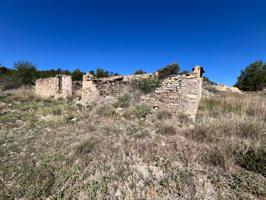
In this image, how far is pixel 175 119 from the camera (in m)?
5.09

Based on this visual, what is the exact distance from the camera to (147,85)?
23.5 ft

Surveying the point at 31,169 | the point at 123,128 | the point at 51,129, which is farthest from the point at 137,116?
the point at 31,169

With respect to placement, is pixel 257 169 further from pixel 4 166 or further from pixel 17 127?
pixel 17 127

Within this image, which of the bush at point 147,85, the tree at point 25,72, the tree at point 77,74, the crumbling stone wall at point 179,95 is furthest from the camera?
the tree at point 77,74

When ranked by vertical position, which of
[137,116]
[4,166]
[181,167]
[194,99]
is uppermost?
[194,99]

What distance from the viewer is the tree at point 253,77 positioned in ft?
77.5

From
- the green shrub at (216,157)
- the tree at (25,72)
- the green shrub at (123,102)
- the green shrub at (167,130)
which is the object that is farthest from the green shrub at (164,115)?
the tree at (25,72)

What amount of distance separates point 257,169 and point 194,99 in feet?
11.1

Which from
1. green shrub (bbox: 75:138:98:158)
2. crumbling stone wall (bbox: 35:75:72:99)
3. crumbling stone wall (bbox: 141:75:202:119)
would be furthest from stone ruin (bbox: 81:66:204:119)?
crumbling stone wall (bbox: 35:75:72:99)

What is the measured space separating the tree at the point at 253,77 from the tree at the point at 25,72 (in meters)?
36.0

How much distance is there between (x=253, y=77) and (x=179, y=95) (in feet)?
91.3

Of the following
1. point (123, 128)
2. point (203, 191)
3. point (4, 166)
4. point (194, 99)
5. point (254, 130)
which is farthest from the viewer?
point (194, 99)

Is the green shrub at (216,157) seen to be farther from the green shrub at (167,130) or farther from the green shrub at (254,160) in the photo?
the green shrub at (167,130)

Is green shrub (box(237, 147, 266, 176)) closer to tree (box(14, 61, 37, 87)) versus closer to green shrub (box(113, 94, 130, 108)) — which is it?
green shrub (box(113, 94, 130, 108))
